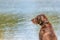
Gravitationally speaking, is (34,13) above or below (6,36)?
above

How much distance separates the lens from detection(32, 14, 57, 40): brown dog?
1800 millimetres

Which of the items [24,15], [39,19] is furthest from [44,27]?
[24,15]

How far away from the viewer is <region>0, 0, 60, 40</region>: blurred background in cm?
182

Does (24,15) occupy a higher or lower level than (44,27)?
higher

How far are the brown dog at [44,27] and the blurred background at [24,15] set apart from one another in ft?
0.11

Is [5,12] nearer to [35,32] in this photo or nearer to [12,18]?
[12,18]

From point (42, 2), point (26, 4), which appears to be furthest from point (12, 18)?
point (42, 2)

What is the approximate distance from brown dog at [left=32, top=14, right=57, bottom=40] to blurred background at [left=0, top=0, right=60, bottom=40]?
0.03 meters

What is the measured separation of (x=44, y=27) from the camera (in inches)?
71.7

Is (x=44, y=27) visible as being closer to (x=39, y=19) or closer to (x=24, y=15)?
(x=39, y=19)

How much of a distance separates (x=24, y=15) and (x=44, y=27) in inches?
9.3

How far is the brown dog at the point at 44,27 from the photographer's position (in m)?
1.80

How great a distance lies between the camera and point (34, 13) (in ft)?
6.03

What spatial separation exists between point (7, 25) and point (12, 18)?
9cm
